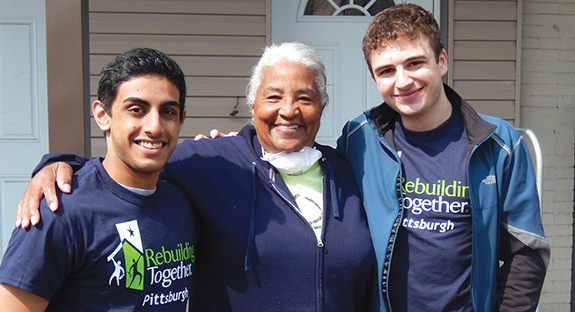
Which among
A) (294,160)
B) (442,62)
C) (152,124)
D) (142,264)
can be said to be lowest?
(142,264)

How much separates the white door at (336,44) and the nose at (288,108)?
6.82 feet

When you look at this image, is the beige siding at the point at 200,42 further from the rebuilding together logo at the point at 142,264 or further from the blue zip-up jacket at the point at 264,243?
the rebuilding together logo at the point at 142,264

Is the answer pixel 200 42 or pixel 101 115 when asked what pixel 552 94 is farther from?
pixel 101 115

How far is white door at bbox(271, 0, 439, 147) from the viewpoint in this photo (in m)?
3.87

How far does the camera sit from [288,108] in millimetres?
1850

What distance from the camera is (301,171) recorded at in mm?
1938

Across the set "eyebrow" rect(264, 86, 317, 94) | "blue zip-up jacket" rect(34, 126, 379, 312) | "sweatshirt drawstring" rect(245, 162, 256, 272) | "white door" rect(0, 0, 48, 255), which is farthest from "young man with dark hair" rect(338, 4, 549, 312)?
"white door" rect(0, 0, 48, 255)

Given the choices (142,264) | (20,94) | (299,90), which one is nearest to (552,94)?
(299,90)

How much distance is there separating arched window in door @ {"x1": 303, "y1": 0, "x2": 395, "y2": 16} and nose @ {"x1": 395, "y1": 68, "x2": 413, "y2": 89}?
7.47 ft

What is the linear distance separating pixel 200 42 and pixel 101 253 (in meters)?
2.55

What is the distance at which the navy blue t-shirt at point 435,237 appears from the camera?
69.4 inches

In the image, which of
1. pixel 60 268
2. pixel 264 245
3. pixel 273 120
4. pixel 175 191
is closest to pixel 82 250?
pixel 60 268

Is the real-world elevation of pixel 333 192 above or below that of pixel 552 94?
below

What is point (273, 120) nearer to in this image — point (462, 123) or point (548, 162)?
point (462, 123)
